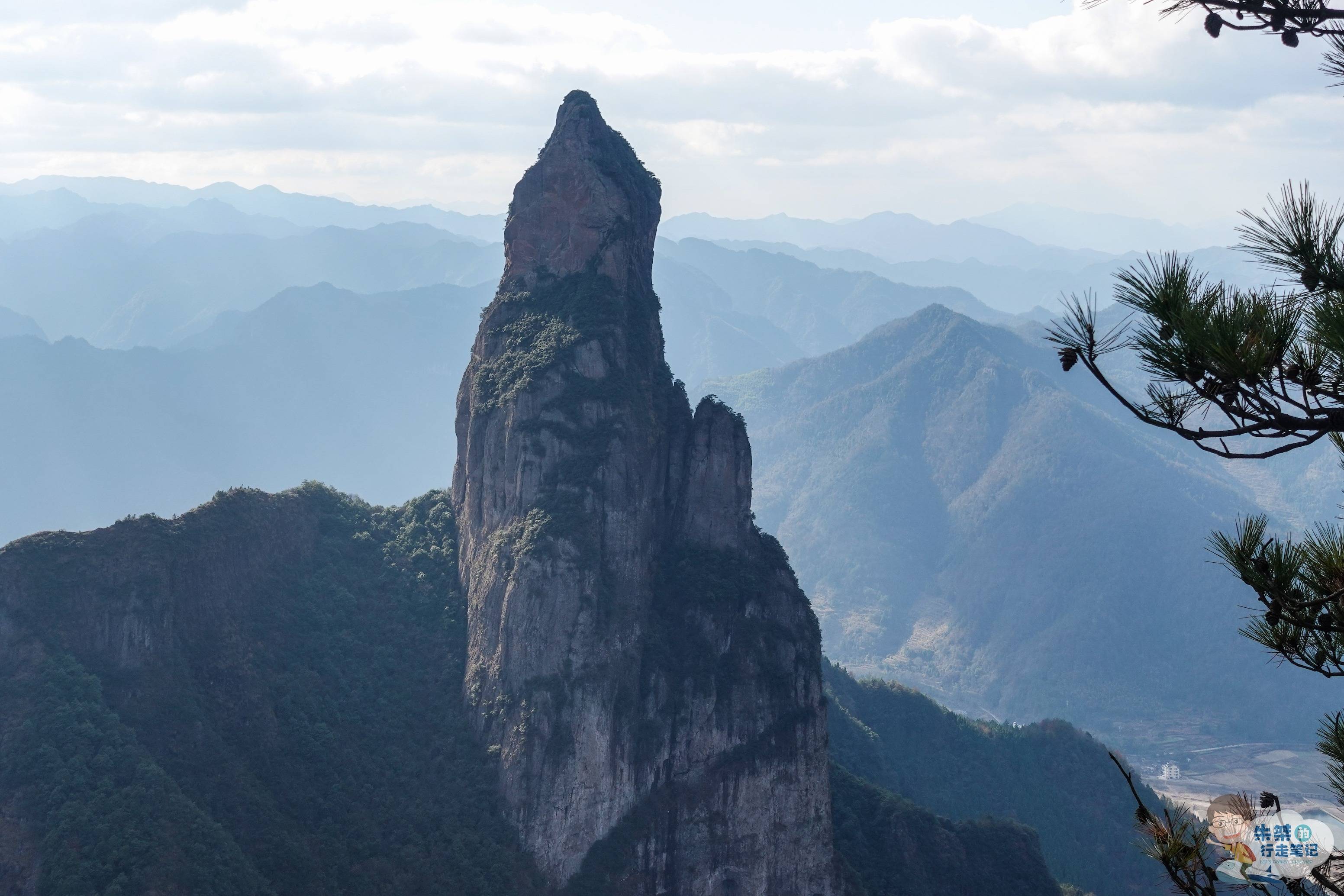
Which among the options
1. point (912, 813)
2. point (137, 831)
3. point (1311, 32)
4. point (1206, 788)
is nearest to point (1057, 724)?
point (912, 813)

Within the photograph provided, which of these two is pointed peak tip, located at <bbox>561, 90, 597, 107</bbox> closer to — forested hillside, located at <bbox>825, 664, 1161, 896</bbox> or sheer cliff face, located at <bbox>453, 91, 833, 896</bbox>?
sheer cliff face, located at <bbox>453, 91, 833, 896</bbox>

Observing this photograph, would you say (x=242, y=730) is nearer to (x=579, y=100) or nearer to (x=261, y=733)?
(x=261, y=733)

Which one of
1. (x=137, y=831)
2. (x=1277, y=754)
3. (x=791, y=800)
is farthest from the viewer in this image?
(x=1277, y=754)

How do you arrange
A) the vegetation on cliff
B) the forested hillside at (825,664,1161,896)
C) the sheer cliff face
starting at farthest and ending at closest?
1. the forested hillside at (825,664,1161,896)
2. the sheer cliff face
3. the vegetation on cliff

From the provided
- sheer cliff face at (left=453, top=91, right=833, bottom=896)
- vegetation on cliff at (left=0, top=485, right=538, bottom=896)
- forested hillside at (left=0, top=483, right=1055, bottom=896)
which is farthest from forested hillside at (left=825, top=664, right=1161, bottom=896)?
vegetation on cliff at (left=0, top=485, right=538, bottom=896)

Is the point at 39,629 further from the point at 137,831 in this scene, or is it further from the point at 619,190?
the point at 619,190

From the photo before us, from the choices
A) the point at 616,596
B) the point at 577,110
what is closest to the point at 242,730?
the point at 616,596

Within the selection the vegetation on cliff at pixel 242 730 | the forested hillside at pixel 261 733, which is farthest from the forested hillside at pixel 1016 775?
Result: the vegetation on cliff at pixel 242 730

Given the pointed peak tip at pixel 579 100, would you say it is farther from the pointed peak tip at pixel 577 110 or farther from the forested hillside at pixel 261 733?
the forested hillside at pixel 261 733
